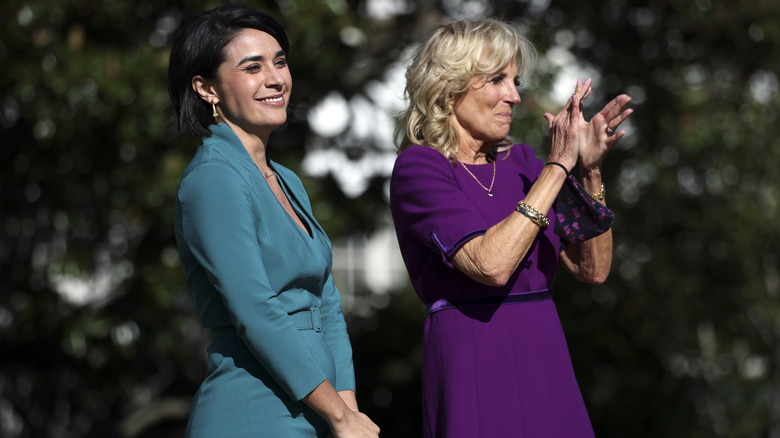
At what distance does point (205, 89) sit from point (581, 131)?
3.37 feet

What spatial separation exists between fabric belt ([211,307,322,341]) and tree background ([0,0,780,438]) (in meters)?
3.23

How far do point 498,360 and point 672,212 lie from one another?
18.4ft

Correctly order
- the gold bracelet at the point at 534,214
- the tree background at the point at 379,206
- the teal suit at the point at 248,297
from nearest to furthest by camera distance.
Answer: the teal suit at the point at 248,297 → the gold bracelet at the point at 534,214 → the tree background at the point at 379,206

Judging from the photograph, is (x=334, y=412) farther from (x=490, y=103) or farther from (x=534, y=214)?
(x=490, y=103)

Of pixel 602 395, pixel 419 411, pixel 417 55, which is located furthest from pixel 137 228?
pixel 602 395

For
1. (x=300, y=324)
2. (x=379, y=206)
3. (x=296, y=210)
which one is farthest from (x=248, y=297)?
(x=379, y=206)

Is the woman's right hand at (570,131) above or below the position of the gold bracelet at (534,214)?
above

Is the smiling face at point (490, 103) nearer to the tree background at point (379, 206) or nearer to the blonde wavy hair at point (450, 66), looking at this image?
the blonde wavy hair at point (450, 66)

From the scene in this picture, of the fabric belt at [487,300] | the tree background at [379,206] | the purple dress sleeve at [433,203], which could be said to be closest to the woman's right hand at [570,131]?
the purple dress sleeve at [433,203]

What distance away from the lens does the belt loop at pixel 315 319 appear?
240 centimetres

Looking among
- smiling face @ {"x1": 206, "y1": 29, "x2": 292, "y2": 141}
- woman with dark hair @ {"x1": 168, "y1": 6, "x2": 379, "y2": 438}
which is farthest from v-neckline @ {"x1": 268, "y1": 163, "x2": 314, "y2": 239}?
smiling face @ {"x1": 206, "y1": 29, "x2": 292, "y2": 141}

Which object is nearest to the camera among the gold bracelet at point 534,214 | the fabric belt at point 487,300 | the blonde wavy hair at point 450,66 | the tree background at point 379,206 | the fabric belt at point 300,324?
the fabric belt at point 300,324

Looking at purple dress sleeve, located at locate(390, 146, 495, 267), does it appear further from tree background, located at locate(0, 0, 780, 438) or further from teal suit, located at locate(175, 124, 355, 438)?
tree background, located at locate(0, 0, 780, 438)

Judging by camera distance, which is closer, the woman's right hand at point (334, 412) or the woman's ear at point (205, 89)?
the woman's right hand at point (334, 412)
